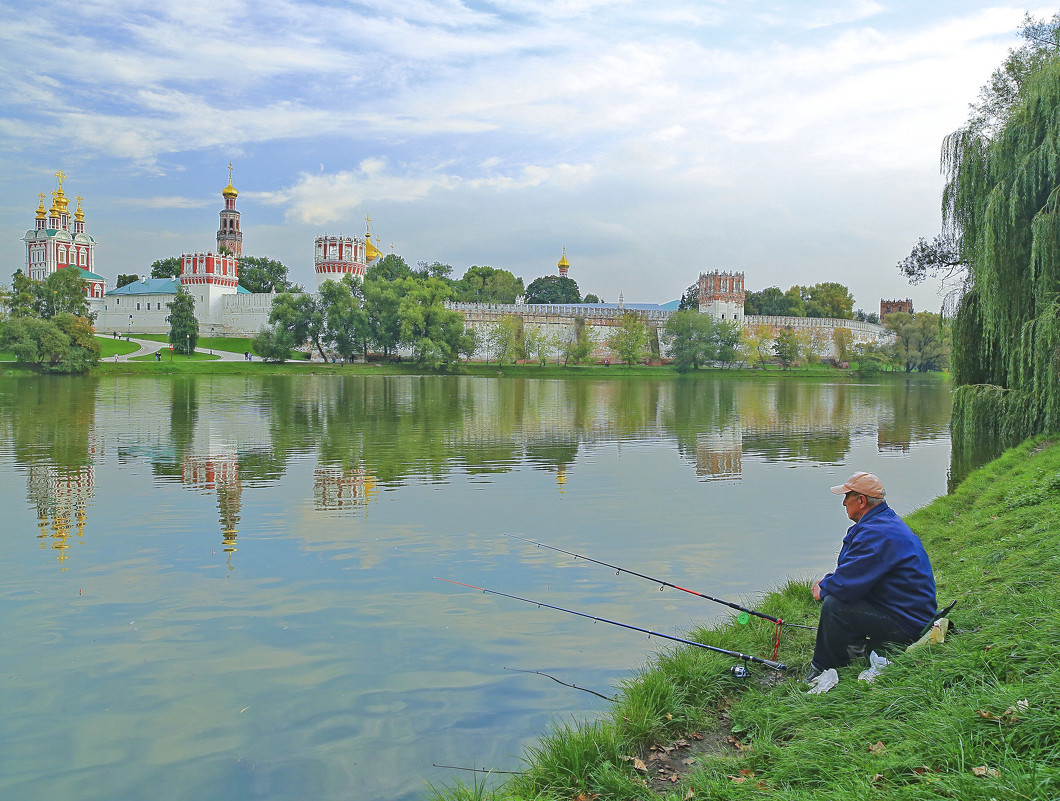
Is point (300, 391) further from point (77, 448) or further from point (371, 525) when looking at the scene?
point (371, 525)

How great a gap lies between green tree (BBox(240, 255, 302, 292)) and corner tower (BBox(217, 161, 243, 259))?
1548mm

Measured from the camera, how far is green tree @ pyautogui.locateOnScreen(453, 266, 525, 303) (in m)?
87.7

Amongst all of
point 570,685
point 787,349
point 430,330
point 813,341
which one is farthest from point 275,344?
point 570,685

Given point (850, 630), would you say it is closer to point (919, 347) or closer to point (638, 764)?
point (638, 764)

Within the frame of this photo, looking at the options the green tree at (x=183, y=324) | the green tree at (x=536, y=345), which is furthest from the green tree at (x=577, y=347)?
the green tree at (x=183, y=324)

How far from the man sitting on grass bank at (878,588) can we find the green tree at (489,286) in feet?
271

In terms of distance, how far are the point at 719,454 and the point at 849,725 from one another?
40.4 feet

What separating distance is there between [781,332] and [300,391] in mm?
50532

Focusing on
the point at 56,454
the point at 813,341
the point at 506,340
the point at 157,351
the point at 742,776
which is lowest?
the point at 742,776

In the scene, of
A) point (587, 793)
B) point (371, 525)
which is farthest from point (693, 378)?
point (587, 793)

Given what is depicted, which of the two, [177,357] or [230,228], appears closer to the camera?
[177,357]

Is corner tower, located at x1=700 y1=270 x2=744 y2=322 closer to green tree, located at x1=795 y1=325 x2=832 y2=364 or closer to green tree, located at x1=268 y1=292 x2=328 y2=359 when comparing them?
green tree, located at x1=795 y1=325 x2=832 y2=364

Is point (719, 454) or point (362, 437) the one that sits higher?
point (362, 437)

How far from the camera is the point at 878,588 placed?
398cm
